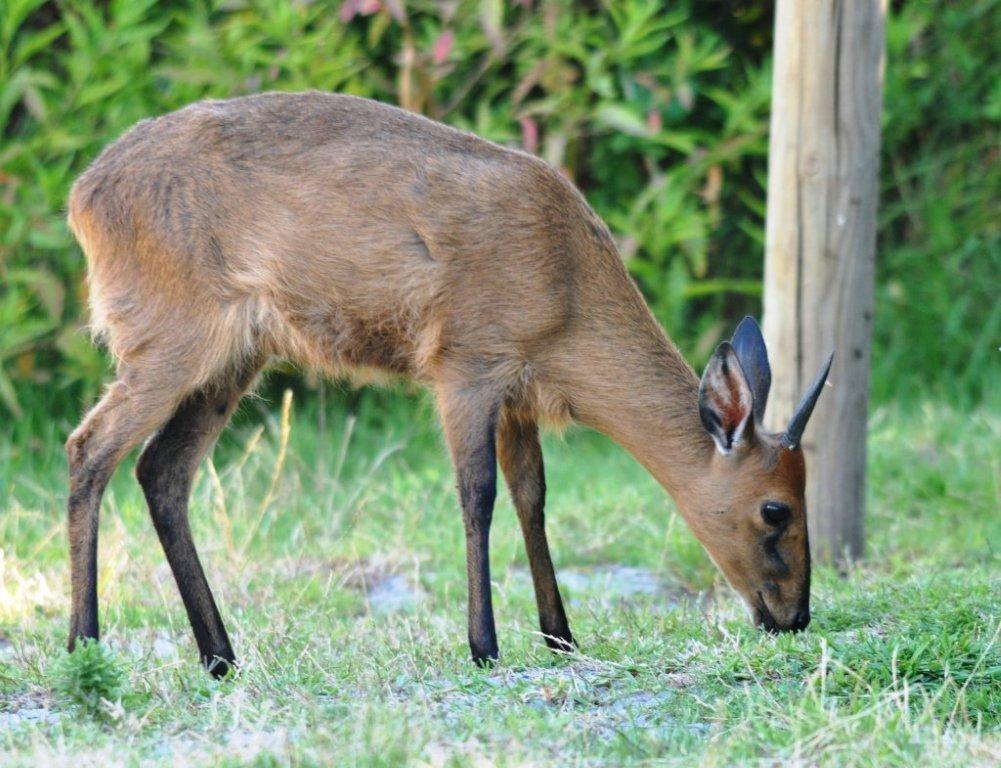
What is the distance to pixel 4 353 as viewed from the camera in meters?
7.50

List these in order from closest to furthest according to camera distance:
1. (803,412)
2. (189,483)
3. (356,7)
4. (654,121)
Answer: (803,412)
(189,483)
(356,7)
(654,121)

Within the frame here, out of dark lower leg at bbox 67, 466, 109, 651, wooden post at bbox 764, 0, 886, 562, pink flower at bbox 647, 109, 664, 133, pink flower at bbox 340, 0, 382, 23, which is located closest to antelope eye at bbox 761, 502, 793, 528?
wooden post at bbox 764, 0, 886, 562

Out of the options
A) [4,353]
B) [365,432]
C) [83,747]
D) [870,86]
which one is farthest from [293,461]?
[83,747]

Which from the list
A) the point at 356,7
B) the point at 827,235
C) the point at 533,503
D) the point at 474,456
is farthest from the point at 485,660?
the point at 356,7

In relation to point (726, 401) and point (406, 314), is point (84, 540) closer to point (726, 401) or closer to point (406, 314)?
point (406, 314)

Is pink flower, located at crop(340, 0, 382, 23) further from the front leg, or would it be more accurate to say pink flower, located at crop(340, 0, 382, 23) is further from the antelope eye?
the antelope eye

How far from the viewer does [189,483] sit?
5.06 m

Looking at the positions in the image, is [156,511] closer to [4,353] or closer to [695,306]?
[4,353]

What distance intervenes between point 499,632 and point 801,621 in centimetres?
109

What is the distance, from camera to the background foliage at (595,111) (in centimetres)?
768

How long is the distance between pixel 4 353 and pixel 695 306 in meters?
4.18

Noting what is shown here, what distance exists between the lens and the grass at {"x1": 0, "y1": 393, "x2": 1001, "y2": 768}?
11.3ft

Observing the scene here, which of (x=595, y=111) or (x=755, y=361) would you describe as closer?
(x=755, y=361)

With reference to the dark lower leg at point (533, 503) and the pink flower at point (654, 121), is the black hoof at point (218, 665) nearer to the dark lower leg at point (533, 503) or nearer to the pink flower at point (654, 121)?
the dark lower leg at point (533, 503)
